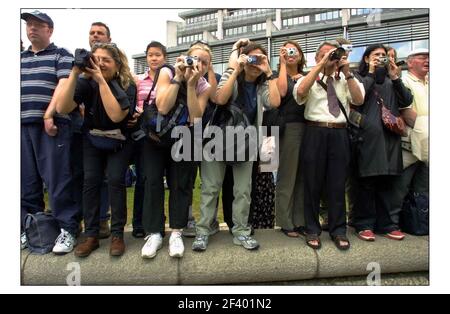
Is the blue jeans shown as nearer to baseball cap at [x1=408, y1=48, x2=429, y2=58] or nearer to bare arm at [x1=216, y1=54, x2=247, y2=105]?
bare arm at [x1=216, y1=54, x2=247, y2=105]

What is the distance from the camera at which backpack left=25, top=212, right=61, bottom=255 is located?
274 cm

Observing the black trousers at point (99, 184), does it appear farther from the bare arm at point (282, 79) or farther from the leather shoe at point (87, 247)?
the bare arm at point (282, 79)

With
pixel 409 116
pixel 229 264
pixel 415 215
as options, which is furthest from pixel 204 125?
pixel 415 215

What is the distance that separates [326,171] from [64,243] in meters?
2.35

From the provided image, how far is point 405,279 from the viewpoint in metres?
2.95

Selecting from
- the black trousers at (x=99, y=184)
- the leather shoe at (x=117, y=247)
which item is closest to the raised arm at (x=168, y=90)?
the black trousers at (x=99, y=184)

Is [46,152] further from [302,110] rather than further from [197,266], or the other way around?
[302,110]

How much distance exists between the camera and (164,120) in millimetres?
2605

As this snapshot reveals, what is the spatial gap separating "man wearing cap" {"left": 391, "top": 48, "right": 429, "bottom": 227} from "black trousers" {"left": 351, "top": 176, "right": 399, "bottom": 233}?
0.29ft

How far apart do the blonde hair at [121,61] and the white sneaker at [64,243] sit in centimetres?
135

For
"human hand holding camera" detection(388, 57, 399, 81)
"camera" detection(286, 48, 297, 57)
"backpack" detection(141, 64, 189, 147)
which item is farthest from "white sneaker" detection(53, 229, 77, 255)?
"human hand holding camera" detection(388, 57, 399, 81)

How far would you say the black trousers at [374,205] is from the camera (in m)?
3.20

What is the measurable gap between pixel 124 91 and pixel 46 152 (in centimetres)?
89

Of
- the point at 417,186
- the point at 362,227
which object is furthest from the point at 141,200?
the point at 417,186
